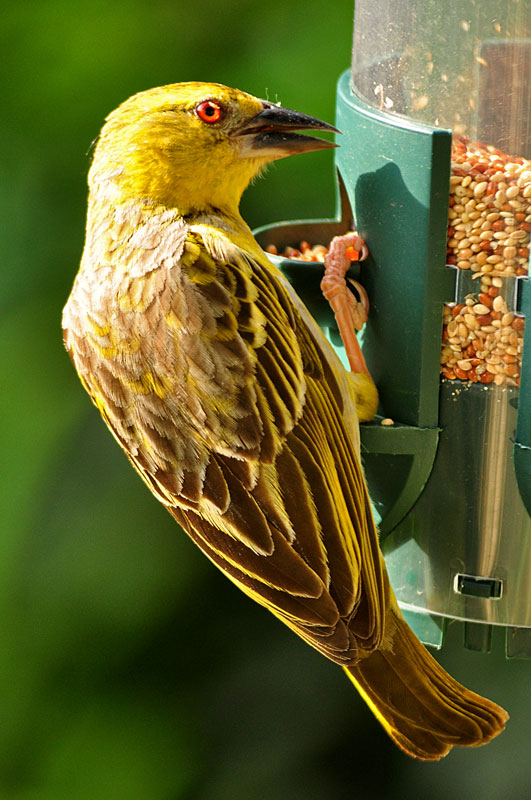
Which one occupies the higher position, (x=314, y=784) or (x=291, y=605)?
(x=291, y=605)

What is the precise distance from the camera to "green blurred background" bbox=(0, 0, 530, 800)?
16.0 feet

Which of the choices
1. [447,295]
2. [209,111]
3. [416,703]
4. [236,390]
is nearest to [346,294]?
[447,295]

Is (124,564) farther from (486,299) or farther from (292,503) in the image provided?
(486,299)

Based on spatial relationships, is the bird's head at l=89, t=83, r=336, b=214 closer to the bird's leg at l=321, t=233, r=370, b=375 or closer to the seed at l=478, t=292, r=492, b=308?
the bird's leg at l=321, t=233, r=370, b=375

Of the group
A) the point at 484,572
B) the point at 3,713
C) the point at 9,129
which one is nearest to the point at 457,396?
the point at 484,572

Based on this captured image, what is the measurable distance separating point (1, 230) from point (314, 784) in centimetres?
285

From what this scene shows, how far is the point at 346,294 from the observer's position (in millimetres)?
3527

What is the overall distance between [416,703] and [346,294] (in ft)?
3.84

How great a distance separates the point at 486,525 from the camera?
3459 mm

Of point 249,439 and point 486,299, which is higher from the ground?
A: point 486,299

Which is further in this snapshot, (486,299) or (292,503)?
(486,299)

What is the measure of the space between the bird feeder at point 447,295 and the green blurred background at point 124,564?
1404 mm

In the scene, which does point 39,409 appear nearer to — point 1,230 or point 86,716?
point 1,230

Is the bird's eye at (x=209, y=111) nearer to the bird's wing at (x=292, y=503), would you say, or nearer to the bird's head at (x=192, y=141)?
the bird's head at (x=192, y=141)
